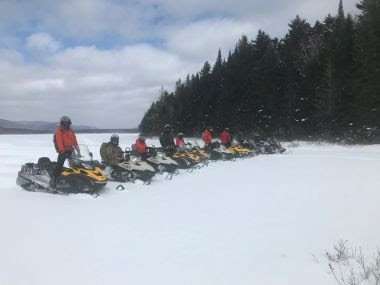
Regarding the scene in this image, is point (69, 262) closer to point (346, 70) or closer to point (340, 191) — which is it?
point (340, 191)

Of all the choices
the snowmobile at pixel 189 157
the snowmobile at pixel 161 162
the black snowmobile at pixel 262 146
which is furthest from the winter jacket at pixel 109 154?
the black snowmobile at pixel 262 146

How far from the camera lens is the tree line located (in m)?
36.1

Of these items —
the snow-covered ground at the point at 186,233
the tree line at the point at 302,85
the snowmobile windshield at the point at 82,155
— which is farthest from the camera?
the tree line at the point at 302,85

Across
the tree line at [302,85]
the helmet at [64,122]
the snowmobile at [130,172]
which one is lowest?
the snowmobile at [130,172]

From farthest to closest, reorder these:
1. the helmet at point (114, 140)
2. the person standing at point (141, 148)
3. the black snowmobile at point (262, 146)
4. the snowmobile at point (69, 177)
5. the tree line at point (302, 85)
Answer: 1. the tree line at point (302, 85)
2. the black snowmobile at point (262, 146)
3. the person standing at point (141, 148)
4. the helmet at point (114, 140)
5. the snowmobile at point (69, 177)

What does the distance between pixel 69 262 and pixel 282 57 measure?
43.6 m

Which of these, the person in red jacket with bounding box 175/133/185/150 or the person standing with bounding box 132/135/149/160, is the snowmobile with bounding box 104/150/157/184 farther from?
the person in red jacket with bounding box 175/133/185/150

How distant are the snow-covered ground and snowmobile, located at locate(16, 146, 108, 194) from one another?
11.8 inches

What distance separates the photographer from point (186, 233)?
25.7ft

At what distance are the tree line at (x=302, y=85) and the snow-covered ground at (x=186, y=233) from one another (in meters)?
24.4

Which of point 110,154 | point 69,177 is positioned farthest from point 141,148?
point 69,177

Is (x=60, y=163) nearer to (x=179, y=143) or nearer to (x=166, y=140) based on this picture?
(x=166, y=140)

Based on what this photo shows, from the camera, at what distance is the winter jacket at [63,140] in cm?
1286

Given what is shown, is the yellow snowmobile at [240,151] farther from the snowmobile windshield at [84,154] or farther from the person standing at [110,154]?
the snowmobile windshield at [84,154]
